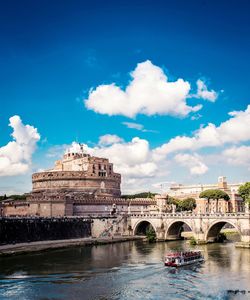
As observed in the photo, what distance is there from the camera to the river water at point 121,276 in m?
31.5

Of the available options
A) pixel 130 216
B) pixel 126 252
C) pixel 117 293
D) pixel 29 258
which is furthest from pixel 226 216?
pixel 117 293

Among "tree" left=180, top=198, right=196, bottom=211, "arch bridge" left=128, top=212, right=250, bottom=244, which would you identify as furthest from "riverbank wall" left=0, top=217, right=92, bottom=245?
"tree" left=180, top=198, right=196, bottom=211

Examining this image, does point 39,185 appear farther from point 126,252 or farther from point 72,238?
point 126,252

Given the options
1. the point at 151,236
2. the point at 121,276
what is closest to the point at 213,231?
the point at 151,236

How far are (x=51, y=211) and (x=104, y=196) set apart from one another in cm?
1507

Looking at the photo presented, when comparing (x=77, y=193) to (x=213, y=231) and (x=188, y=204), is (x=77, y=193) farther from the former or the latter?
(x=213, y=231)

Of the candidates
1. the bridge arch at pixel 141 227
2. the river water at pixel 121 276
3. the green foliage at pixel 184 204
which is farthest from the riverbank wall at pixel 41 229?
the green foliage at pixel 184 204

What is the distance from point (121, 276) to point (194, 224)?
97.4ft

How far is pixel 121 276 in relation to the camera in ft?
123

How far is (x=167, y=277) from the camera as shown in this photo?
3731 cm

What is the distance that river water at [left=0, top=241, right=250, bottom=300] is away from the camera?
31.5 m

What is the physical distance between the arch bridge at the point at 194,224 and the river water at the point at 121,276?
5.79 meters

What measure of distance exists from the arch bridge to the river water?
579 cm

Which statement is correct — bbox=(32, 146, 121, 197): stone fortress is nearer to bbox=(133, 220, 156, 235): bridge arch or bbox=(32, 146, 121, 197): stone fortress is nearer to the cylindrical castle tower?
the cylindrical castle tower
